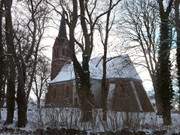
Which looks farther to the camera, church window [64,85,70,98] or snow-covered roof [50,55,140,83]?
church window [64,85,70,98]

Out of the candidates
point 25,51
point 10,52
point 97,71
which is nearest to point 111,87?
point 97,71

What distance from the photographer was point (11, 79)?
21969 millimetres

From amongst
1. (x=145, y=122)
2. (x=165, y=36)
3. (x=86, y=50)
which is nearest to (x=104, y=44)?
(x=86, y=50)

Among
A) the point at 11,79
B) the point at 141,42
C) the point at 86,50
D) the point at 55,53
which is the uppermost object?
the point at 55,53

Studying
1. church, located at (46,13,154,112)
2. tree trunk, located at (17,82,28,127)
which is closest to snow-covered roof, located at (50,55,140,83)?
church, located at (46,13,154,112)

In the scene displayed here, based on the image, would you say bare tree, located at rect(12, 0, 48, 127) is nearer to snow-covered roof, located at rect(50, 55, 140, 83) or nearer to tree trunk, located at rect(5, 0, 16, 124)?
tree trunk, located at rect(5, 0, 16, 124)

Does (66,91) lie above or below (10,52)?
above

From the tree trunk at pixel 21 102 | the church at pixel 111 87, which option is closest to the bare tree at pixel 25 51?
the tree trunk at pixel 21 102

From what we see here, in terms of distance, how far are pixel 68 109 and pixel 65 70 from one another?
156 feet

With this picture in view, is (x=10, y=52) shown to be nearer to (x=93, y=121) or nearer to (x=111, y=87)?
(x=93, y=121)

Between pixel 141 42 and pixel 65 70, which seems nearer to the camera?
pixel 141 42

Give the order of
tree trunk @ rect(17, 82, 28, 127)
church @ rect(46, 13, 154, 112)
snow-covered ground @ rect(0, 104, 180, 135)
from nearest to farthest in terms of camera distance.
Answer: snow-covered ground @ rect(0, 104, 180, 135) < tree trunk @ rect(17, 82, 28, 127) < church @ rect(46, 13, 154, 112)

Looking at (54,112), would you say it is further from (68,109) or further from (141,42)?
(141,42)

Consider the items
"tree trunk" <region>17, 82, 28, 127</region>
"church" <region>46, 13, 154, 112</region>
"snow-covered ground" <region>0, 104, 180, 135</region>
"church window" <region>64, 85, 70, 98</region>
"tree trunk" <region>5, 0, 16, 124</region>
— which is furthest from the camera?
"church window" <region>64, 85, 70, 98</region>
